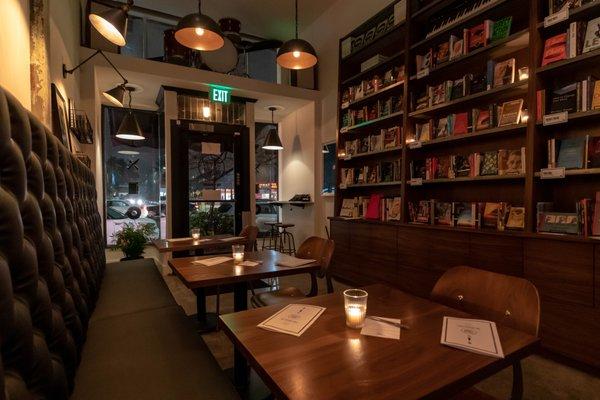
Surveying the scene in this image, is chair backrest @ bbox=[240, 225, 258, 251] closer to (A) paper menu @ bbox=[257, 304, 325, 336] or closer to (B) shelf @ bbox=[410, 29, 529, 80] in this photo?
(A) paper menu @ bbox=[257, 304, 325, 336]

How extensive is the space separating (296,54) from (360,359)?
2.57m

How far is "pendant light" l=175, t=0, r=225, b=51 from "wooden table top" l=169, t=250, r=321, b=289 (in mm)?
1697

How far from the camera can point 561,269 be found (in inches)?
79.1

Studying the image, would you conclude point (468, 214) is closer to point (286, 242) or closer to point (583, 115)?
point (583, 115)

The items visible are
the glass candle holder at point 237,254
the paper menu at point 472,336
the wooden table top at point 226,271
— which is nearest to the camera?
the paper menu at point 472,336

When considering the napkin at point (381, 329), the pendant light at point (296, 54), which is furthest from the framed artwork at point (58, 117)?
the napkin at point (381, 329)

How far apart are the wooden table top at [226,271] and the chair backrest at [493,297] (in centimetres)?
87

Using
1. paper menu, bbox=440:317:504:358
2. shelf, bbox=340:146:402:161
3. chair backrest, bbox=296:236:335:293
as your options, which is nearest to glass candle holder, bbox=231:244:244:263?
chair backrest, bbox=296:236:335:293

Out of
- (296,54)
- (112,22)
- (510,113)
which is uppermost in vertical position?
(296,54)

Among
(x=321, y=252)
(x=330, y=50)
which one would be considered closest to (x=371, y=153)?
(x=321, y=252)

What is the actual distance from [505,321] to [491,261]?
140 cm

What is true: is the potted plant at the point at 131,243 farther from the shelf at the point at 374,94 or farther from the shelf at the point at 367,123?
the shelf at the point at 374,94

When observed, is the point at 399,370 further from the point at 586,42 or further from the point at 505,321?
the point at 586,42

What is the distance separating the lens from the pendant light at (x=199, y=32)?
232 centimetres
